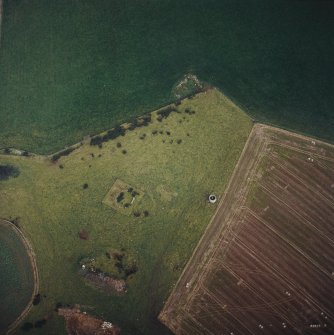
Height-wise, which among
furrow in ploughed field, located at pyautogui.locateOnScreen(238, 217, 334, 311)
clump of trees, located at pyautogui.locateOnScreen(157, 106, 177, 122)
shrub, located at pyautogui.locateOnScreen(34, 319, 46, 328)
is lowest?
shrub, located at pyautogui.locateOnScreen(34, 319, 46, 328)

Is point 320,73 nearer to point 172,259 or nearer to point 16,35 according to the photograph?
point 172,259

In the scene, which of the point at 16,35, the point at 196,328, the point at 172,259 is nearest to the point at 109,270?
the point at 172,259

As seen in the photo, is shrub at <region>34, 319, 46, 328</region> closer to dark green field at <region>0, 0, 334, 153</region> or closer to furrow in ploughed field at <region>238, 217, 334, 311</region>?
dark green field at <region>0, 0, 334, 153</region>

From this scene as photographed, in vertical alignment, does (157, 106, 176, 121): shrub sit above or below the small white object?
above

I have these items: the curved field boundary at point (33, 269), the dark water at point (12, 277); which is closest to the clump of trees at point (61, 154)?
the curved field boundary at point (33, 269)

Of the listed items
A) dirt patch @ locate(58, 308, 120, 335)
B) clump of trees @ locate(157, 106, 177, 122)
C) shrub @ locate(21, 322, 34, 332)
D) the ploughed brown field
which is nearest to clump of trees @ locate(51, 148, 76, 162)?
clump of trees @ locate(157, 106, 177, 122)

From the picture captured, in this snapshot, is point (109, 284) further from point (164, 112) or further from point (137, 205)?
point (164, 112)
